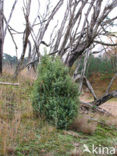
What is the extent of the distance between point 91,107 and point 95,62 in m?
15.9

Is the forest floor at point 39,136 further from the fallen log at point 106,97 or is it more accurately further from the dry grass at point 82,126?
the fallen log at point 106,97

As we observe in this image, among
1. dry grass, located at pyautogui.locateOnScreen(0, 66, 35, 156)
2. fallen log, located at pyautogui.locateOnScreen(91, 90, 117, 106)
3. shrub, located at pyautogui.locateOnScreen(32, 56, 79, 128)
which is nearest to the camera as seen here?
dry grass, located at pyautogui.locateOnScreen(0, 66, 35, 156)

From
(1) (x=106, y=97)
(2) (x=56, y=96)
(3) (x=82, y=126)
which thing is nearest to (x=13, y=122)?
(2) (x=56, y=96)

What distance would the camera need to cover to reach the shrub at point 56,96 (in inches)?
127

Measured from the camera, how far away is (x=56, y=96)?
3.31 meters

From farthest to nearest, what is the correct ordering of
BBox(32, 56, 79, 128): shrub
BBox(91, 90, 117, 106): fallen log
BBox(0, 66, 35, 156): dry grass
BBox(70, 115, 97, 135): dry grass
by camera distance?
BBox(91, 90, 117, 106): fallen log < BBox(70, 115, 97, 135): dry grass < BBox(32, 56, 79, 128): shrub < BBox(0, 66, 35, 156): dry grass

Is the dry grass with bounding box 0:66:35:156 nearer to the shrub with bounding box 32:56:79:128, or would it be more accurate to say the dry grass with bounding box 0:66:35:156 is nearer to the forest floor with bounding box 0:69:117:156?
the forest floor with bounding box 0:69:117:156

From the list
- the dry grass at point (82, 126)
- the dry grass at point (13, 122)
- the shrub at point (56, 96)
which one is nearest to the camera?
the dry grass at point (13, 122)

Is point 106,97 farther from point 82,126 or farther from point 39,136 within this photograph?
point 39,136

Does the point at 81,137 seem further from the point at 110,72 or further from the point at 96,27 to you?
the point at 110,72

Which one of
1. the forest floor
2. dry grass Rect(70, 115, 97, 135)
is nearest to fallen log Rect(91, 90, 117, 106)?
the forest floor

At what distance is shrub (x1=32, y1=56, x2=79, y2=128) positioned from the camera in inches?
127

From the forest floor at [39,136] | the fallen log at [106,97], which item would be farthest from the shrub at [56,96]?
the fallen log at [106,97]

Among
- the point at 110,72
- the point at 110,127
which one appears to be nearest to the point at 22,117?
the point at 110,127
